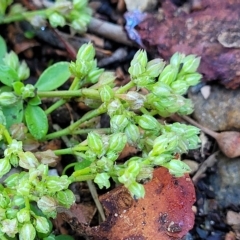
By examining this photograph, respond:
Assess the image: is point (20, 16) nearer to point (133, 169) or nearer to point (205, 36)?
point (205, 36)

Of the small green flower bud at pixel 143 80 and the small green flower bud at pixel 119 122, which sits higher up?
the small green flower bud at pixel 143 80

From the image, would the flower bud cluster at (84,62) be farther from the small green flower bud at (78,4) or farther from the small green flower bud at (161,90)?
the small green flower bud at (78,4)

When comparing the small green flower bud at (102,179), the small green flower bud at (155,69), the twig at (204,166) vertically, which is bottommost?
the twig at (204,166)

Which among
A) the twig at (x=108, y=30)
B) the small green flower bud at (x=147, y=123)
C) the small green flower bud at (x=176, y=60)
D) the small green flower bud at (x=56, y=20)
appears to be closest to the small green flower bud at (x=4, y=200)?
the small green flower bud at (x=147, y=123)

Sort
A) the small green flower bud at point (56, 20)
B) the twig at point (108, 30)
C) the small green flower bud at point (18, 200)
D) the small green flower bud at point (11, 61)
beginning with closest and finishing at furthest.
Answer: the small green flower bud at point (18, 200) → the small green flower bud at point (11, 61) → the small green flower bud at point (56, 20) → the twig at point (108, 30)

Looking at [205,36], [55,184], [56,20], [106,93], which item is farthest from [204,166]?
[56,20]

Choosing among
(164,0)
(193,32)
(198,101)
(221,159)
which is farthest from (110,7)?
(221,159)
